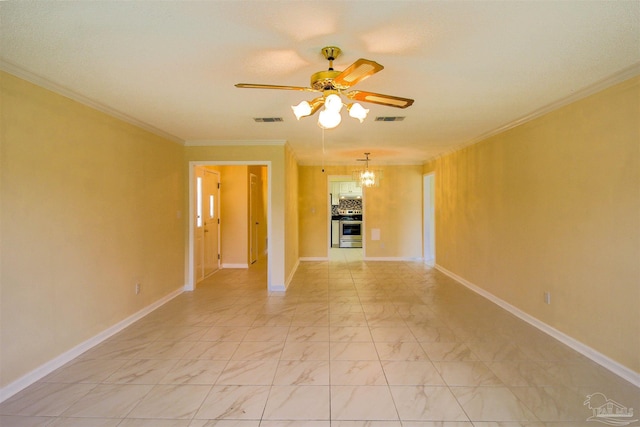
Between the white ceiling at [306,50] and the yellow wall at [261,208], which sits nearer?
the white ceiling at [306,50]

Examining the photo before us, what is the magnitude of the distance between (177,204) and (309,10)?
3.77 meters

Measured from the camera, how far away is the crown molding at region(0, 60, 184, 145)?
6.99 ft

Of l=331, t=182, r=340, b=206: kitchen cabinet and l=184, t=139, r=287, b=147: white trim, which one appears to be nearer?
l=184, t=139, r=287, b=147: white trim

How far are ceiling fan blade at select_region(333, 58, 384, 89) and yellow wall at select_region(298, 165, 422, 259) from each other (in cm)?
541

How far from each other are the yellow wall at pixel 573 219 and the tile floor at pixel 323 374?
14.2 inches

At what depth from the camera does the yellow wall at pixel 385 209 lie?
7199mm

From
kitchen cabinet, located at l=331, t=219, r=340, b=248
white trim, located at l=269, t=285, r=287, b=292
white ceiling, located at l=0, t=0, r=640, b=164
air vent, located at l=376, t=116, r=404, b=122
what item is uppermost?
air vent, located at l=376, t=116, r=404, b=122

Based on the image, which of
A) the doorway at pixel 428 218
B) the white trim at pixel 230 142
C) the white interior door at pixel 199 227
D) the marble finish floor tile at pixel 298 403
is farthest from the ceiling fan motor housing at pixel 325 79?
the doorway at pixel 428 218

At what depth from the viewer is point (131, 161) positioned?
3.46 meters

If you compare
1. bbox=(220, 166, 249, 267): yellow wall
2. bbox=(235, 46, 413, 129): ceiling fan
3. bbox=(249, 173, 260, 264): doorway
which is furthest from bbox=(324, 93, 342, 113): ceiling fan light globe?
bbox=(249, 173, 260, 264): doorway

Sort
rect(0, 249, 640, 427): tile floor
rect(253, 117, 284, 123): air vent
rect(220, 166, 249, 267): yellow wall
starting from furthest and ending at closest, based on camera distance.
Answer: rect(220, 166, 249, 267): yellow wall → rect(253, 117, 284, 123): air vent → rect(0, 249, 640, 427): tile floor

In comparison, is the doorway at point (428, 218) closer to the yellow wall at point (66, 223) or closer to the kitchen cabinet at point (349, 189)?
the kitchen cabinet at point (349, 189)

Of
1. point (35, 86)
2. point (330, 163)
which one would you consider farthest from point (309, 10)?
point (330, 163)

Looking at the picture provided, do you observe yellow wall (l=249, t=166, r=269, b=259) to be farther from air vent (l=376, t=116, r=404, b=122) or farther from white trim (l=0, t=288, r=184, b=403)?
air vent (l=376, t=116, r=404, b=122)
